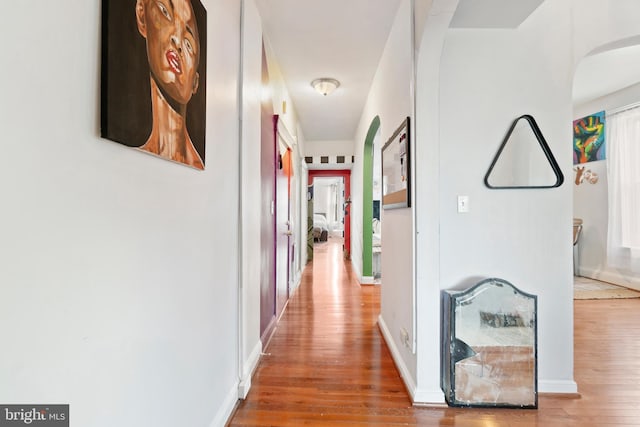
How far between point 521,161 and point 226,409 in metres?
2.40

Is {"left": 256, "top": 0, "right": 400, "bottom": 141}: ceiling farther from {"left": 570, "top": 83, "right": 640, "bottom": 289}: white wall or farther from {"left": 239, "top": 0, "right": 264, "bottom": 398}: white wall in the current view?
{"left": 570, "top": 83, "right": 640, "bottom": 289}: white wall

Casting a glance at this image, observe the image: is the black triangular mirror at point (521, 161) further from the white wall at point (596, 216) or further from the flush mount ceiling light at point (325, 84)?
the white wall at point (596, 216)

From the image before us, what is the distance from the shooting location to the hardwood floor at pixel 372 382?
172 centimetres

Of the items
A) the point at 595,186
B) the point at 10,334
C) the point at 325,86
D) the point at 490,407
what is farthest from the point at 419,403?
the point at 595,186

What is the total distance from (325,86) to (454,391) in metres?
3.23

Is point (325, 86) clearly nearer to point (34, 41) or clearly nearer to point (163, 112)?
point (163, 112)

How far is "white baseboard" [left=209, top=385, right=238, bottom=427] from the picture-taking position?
154 cm

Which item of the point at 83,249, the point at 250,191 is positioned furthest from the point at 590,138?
the point at 83,249

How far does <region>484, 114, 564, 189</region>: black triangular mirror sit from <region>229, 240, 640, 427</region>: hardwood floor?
1.41 m

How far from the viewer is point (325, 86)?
3.54 m

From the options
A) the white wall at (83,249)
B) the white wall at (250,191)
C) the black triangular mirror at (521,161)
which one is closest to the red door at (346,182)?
the white wall at (250,191)

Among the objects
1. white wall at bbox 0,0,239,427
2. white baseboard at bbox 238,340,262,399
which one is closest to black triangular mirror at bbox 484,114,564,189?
white wall at bbox 0,0,239,427

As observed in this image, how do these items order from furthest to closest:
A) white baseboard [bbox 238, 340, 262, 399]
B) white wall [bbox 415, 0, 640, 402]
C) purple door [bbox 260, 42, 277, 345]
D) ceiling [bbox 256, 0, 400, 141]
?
1. purple door [bbox 260, 42, 277, 345]
2. ceiling [bbox 256, 0, 400, 141]
3. white wall [bbox 415, 0, 640, 402]
4. white baseboard [bbox 238, 340, 262, 399]

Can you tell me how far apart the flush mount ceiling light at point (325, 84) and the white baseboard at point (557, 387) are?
3.38 meters
